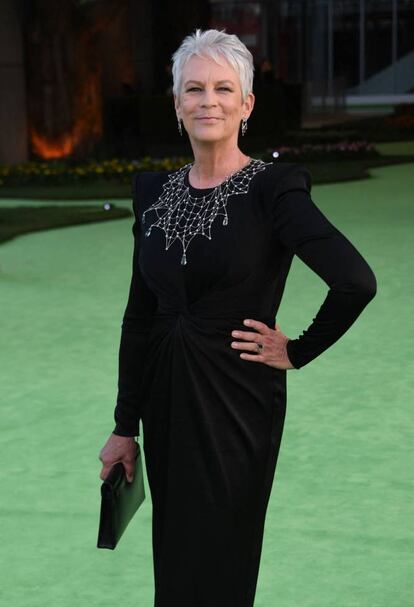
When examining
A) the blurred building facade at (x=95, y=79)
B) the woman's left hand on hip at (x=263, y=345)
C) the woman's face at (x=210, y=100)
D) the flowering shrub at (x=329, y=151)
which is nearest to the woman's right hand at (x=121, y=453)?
the woman's left hand on hip at (x=263, y=345)

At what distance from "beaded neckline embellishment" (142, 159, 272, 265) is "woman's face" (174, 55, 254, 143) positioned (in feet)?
0.40

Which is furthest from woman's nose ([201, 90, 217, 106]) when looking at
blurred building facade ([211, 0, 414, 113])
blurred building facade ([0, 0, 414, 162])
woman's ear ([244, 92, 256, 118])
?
blurred building facade ([211, 0, 414, 113])

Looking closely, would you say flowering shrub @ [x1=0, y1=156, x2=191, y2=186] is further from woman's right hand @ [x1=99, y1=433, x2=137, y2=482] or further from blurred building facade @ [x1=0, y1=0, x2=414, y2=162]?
woman's right hand @ [x1=99, y1=433, x2=137, y2=482]

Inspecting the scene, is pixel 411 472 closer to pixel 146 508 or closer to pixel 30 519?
pixel 146 508

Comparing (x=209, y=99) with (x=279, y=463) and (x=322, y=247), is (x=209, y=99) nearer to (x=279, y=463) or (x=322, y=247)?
(x=322, y=247)

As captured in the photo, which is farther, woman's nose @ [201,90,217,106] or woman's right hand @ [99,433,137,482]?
woman's right hand @ [99,433,137,482]

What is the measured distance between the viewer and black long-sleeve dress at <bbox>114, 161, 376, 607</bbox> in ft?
12.4

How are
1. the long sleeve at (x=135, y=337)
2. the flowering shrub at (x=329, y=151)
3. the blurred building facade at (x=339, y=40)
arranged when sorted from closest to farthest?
the long sleeve at (x=135, y=337)
the flowering shrub at (x=329, y=151)
the blurred building facade at (x=339, y=40)

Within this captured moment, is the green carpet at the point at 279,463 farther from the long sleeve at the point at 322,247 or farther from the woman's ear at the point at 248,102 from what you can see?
the woman's ear at the point at 248,102

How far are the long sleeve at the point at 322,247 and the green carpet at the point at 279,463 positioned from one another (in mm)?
1969

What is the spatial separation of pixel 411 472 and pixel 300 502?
710 mm

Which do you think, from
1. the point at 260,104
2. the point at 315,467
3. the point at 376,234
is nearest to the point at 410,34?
the point at 260,104

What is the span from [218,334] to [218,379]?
12 centimetres

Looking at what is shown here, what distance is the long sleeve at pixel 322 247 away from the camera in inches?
143
